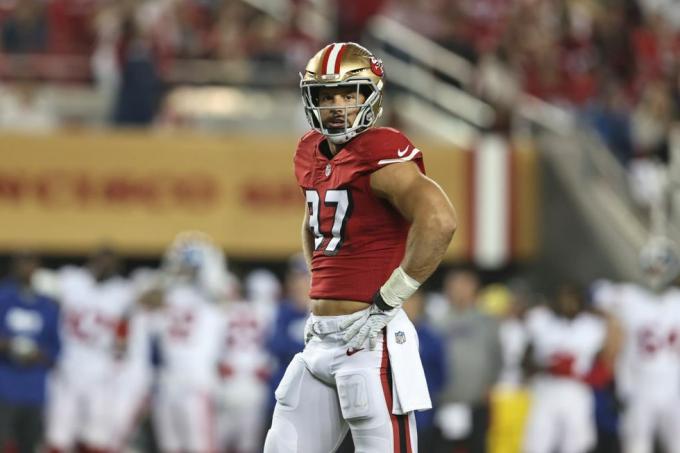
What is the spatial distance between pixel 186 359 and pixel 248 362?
663 millimetres

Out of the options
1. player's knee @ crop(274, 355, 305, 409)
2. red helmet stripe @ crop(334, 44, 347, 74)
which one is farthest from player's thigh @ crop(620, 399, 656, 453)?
red helmet stripe @ crop(334, 44, 347, 74)

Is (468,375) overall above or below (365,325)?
A: below

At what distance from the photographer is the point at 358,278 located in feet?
16.9

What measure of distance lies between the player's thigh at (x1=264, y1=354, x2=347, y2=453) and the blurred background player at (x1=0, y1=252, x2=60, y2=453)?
498 cm

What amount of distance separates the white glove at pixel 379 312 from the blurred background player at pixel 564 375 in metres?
5.35

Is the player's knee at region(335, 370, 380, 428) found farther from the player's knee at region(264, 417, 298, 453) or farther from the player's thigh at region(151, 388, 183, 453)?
the player's thigh at region(151, 388, 183, 453)

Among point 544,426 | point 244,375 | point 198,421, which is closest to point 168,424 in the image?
point 198,421

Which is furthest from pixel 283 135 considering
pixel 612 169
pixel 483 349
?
pixel 483 349

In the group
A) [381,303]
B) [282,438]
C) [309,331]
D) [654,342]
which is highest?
[381,303]

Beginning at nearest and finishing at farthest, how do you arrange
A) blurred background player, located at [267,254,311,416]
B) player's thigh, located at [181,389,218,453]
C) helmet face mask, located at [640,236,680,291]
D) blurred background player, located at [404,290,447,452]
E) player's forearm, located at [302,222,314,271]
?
player's forearm, located at [302,222,314,271] < blurred background player, located at [404,290,447,452] < blurred background player, located at [267,254,311,416] < helmet face mask, located at [640,236,680,291] < player's thigh, located at [181,389,218,453]

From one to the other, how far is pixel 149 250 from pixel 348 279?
9.23 meters

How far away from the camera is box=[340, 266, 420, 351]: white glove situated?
499 cm

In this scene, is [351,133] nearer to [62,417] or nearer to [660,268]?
[660,268]

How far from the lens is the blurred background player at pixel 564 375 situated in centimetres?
1024
